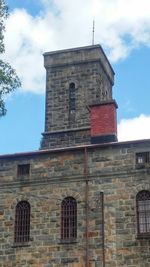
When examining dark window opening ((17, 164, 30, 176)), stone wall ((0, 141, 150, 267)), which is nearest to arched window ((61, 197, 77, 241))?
stone wall ((0, 141, 150, 267))

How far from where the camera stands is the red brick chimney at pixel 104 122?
2378cm

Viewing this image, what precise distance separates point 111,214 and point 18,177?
426 cm

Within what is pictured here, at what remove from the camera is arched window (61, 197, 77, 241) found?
21531 millimetres

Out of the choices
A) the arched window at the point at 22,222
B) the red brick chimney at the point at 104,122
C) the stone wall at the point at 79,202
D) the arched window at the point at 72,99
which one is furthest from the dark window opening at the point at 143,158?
the arched window at the point at 72,99

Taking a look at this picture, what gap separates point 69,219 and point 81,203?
771 millimetres

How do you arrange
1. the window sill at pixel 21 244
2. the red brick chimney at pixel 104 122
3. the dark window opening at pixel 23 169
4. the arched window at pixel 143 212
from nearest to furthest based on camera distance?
the arched window at pixel 143 212, the window sill at pixel 21 244, the dark window opening at pixel 23 169, the red brick chimney at pixel 104 122

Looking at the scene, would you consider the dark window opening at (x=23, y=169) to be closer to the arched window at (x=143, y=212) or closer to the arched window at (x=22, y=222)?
the arched window at (x=22, y=222)

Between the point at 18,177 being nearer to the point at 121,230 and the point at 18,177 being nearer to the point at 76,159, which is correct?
the point at 76,159

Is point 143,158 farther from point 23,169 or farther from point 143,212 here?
point 23,169

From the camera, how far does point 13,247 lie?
71.9 feet

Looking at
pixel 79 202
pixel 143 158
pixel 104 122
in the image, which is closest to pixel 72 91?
pixel 104 122

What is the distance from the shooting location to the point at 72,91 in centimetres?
3002

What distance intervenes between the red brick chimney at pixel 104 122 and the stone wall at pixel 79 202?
1.58 meters

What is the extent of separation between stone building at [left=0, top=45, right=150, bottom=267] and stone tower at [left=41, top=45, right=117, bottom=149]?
4.51 metres
